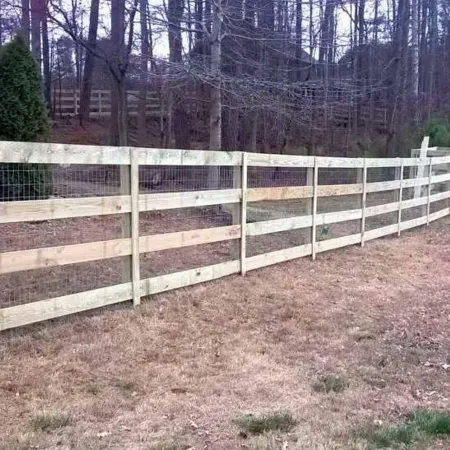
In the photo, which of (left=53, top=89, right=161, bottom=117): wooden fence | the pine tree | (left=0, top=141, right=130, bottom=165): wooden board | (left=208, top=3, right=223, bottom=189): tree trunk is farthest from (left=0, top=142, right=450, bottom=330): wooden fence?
(left=53, top=89, right=161, bottom=117): wooden fence

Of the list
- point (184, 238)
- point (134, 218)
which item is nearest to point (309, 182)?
point (184, 238)

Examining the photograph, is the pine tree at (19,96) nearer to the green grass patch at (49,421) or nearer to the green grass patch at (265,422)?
the green grass patch at (49,421)

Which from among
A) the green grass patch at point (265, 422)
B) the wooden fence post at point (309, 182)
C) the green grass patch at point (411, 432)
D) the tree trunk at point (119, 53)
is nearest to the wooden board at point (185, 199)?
the wooden fence post at point (309, 182)

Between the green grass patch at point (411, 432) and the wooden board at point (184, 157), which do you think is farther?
the wooden board at point (184, 157)

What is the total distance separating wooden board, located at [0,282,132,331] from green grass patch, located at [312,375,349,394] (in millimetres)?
2016

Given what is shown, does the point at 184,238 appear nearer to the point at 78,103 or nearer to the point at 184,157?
the point at 184,157

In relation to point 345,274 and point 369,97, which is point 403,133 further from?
point 345,274

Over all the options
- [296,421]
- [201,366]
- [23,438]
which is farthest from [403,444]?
[23,438]

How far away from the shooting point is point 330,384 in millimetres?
3703

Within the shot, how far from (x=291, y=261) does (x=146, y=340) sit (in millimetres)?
3308

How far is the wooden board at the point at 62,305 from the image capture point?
4.11 m

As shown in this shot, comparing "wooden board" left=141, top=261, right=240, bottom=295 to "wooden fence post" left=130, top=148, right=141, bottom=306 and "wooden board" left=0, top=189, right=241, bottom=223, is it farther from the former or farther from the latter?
"wooden board" left=0, top=189, right=241, bottom=223

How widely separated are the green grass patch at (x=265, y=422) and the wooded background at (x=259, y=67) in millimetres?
7604

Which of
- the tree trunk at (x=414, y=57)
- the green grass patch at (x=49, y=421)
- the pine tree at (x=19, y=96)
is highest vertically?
the tree trunk at (x=414, y=57)
